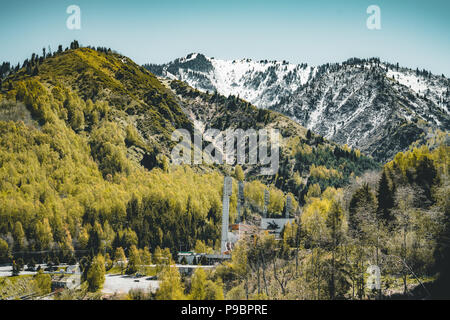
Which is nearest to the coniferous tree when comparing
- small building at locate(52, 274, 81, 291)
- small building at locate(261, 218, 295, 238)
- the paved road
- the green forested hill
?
small building at locate(52, 274, 81, 291)

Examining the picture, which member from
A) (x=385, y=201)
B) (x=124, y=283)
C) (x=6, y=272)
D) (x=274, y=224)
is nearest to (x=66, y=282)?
(x=124, y=283)

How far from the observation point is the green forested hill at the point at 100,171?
99219 millimetres

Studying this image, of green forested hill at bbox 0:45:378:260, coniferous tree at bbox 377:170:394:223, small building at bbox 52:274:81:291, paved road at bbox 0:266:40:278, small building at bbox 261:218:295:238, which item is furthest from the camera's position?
small building at bbox 261:218:295:238

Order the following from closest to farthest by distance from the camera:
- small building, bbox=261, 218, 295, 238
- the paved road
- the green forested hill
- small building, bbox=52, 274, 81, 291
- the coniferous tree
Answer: the coniferous tree
small building, bbox=52, 274, 81, 291
the paved road
the green forested hill
small building, bbox=261, 218, 295, 238

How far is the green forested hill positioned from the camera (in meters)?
99.2

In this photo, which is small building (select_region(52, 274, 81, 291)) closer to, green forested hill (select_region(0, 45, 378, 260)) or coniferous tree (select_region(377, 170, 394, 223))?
green forested hill (select_region(0, 45, 378, 260))

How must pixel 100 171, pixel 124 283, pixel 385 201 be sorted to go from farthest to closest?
pixel 100 171, pixel 124 283, pixel 385 201

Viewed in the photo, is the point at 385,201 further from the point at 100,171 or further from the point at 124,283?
the point at 100,171

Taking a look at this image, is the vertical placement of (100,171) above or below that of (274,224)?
above

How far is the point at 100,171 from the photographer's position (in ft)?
438

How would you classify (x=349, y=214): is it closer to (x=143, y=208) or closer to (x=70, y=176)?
(x=143, y=208)

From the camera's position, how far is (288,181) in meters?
168

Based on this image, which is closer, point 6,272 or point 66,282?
point 66,282

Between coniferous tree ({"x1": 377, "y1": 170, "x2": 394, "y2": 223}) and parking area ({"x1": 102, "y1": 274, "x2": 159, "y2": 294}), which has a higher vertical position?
coniferous tree ({"x1": 377, "y1": 170, "x2": 394, "y2": 223})
